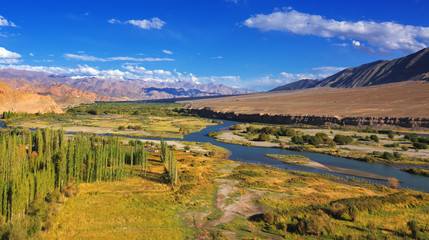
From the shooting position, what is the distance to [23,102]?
484 ft

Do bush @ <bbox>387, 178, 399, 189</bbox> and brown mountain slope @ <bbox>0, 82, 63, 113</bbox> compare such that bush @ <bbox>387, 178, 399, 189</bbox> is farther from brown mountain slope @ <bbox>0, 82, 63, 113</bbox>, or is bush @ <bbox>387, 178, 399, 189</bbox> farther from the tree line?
brown mountain slope @ <bbox>0, 82, 63, 113</bbox>

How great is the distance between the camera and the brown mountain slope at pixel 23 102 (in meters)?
140

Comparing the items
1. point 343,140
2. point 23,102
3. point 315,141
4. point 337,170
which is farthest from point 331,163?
point 23,102

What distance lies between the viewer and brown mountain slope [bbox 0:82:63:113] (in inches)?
5502

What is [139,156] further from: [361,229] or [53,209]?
[361,229]

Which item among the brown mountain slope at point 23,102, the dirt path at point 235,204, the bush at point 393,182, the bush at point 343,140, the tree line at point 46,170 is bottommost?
the dirt path at point 235,204

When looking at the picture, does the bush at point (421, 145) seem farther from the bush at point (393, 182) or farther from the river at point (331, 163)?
the bush at point (393, 182)

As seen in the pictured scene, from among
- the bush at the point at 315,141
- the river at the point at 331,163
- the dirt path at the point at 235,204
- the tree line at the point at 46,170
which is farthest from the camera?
the bush at the point at 315,141

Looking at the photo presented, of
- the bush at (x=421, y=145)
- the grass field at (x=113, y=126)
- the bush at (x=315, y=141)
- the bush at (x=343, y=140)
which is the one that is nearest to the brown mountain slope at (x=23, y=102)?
the grass field at (x=113, y=126)

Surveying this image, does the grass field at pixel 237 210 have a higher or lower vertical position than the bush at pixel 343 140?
lower

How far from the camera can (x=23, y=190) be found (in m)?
25.7

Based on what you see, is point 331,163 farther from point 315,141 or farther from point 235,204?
point 235,204

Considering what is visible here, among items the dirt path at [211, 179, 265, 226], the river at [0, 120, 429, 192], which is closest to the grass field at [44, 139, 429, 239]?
the dirt path at [211, 179, 265, 226]

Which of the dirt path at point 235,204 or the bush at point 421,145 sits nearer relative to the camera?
the dirt path at point 235,204
